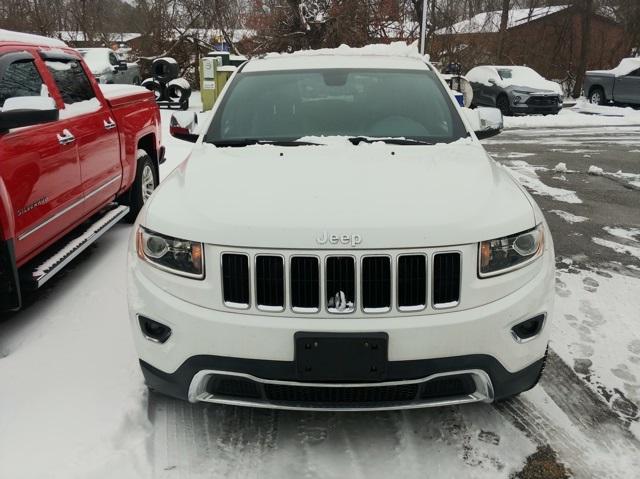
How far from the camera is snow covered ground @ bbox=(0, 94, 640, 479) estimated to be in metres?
2.57

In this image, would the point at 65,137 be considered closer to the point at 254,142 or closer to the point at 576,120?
the point at 254,142

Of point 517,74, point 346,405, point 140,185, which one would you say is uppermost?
point 517,74

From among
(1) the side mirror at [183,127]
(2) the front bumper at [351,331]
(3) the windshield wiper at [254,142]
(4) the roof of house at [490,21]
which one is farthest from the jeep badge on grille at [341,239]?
(4) the roof of house at [490,21]

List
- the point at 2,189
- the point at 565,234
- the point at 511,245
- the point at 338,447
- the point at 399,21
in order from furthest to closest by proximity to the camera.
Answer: the point at 399,21 < the point at 565,234 < the point at 2,189 < the point at 338,447 < the point at 511,245

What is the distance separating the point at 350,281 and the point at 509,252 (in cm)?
71

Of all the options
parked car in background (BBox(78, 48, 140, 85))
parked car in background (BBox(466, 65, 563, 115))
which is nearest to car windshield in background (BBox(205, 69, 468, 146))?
parked car in background (BBox(466, 65, 563, 115))

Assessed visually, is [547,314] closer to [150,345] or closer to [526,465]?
[526,465]

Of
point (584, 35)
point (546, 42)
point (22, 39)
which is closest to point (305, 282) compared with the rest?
point (22, 39)

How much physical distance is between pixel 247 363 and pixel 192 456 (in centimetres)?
59

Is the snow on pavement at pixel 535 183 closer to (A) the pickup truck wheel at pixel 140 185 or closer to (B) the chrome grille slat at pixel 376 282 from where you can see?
(A) the pickup truck wheel at pixel 140 185

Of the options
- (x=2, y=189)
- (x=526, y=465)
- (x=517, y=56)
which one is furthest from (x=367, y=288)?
(x=517, y=56)

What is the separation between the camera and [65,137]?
4230 mm

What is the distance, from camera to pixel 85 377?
3262 millimetres

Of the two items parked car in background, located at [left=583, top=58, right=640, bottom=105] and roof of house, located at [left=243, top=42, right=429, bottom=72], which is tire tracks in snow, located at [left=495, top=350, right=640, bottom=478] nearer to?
roof of house, located at [left=243, top=42, right=429, bottom=72]
